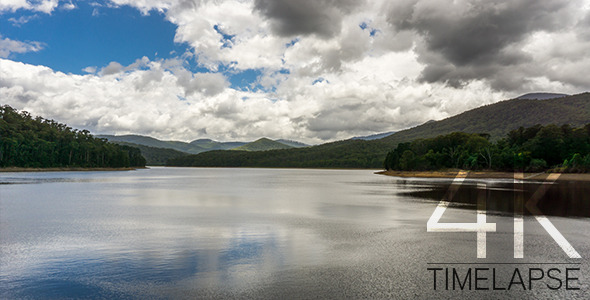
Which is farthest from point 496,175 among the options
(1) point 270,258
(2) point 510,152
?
(1) point 270,258

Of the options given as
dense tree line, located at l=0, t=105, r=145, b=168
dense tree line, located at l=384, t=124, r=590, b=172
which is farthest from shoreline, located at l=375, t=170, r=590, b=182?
dense tree line, located at l=0, t=105, r=145, b=168

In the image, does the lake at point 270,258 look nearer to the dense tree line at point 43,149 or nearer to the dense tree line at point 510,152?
the dense tree line at point 510,152

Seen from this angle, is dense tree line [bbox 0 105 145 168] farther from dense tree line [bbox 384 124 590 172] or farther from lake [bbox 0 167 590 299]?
lake [bbox 0 167 590 299]

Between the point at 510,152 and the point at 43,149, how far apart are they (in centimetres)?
18434

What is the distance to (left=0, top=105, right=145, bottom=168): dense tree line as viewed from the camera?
150 m

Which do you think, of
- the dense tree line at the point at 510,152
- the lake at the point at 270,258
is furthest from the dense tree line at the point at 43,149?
the lake at the point at 270,258

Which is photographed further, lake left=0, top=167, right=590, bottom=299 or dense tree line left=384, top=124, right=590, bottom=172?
dense tree line left=384, top=124, right=590, bottom=172

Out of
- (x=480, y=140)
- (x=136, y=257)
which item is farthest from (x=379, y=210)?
(x=480, y=140)

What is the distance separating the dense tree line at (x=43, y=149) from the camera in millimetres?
150125

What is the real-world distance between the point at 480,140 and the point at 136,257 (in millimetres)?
153921

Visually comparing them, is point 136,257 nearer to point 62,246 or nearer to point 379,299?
point 62,246

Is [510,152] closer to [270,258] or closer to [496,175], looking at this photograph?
[496,175]

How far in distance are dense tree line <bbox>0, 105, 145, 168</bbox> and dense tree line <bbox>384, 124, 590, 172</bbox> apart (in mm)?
140679

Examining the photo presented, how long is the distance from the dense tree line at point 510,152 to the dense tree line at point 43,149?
462 feet
